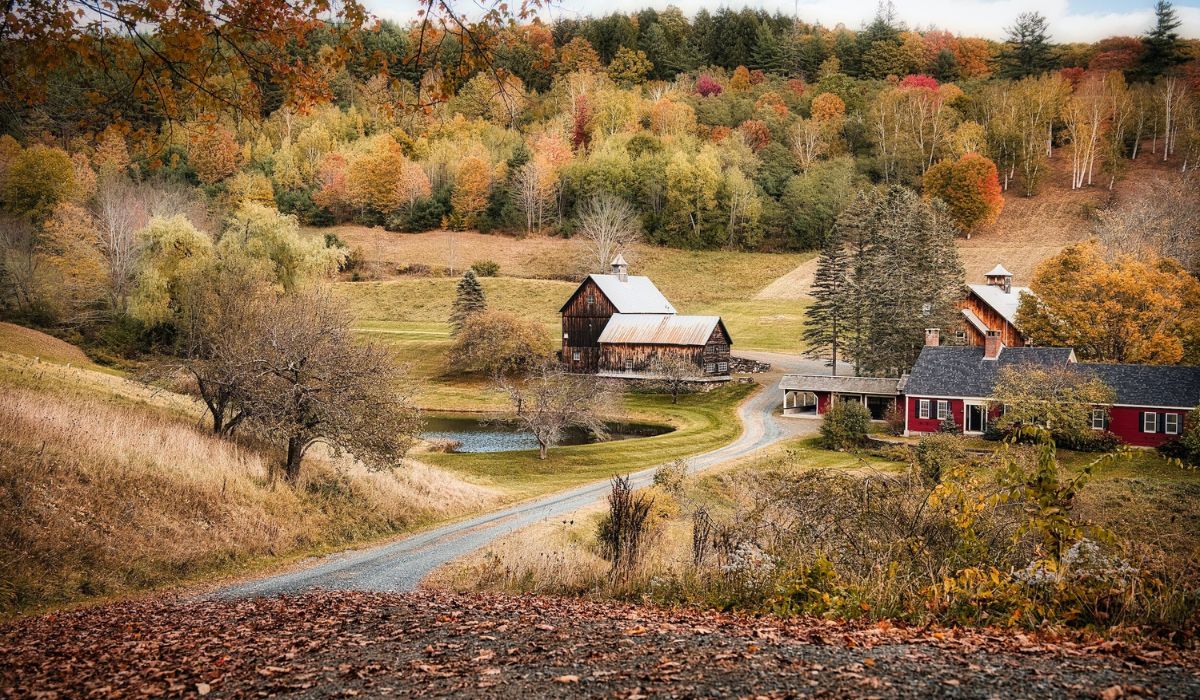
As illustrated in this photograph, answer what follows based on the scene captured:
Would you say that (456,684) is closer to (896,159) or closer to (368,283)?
(368,283)

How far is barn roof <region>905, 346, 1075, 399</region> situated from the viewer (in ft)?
139

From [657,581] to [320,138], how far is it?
377ft

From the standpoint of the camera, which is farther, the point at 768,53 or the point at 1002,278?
the point at 768,53

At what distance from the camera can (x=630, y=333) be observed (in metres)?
62.2

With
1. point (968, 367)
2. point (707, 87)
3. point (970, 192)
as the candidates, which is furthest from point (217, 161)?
point (968, 367)

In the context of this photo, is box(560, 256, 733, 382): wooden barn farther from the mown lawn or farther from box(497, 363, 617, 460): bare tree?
box(497, 363, 617, 460): bare tree

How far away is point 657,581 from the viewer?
11414 mm

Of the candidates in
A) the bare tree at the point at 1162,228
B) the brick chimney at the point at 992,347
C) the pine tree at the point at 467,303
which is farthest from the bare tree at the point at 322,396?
the bare tree at the point at 1162,228

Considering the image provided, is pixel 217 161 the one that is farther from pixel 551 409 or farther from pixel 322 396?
pixel 322 396

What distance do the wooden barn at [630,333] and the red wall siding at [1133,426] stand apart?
24567 millimetres

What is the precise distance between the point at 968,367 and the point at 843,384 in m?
7.27

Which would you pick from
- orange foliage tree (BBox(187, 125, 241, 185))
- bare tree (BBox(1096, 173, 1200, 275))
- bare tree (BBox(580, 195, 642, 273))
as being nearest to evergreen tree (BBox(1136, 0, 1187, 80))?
bare tree (BBox(1096, 173, 1200, 275))

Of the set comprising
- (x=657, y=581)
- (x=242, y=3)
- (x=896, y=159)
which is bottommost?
(x=657, y=581)

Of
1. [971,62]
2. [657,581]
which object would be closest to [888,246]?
[657,581]
